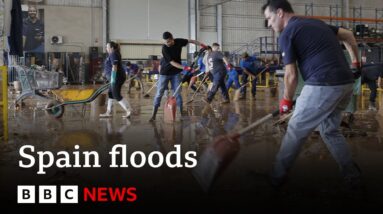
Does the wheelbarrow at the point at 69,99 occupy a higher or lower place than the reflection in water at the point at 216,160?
higher

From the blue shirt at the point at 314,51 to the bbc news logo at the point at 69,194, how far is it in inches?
71.9

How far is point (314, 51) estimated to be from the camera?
4363 mm

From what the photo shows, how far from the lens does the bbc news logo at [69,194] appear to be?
3953 millimetres

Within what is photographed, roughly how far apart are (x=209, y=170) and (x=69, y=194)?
Result: 1.18 m

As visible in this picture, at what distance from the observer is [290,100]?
14.4ft

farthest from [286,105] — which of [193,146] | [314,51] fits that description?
[193,146]

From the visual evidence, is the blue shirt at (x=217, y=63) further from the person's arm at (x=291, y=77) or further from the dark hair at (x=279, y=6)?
the person's arm at (x=291, y=77)

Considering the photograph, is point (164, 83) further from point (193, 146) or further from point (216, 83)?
point (216, 83)

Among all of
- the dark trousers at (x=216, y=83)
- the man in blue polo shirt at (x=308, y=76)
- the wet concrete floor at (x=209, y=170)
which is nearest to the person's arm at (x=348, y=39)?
the man in blue polo shirt at (x=308, y=76)

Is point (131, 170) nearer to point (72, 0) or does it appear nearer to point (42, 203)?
point (42, 203)

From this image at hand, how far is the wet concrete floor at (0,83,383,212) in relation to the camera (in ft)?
13.0

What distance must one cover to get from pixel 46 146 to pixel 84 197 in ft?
9.59

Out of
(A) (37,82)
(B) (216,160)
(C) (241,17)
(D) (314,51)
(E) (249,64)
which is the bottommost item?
(B) (216,160)

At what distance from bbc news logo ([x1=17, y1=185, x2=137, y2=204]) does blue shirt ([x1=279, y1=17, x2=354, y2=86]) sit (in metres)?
1.83
